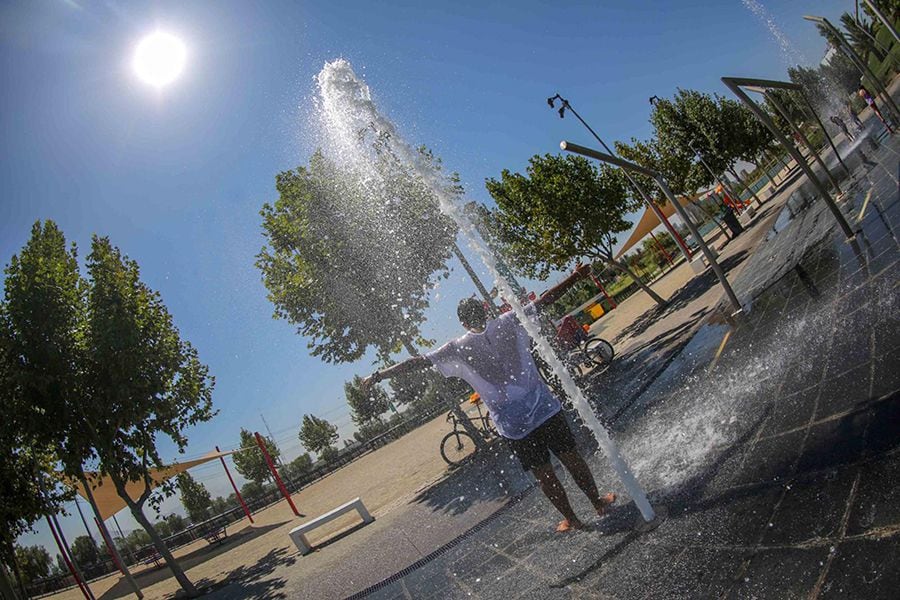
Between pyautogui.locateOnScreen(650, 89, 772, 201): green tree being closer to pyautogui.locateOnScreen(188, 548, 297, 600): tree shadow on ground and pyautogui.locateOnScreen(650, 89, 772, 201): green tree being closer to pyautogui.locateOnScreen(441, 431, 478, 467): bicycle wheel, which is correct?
pyautogui.locateOnScreen(441, 431, 478, 467): bicycle wheel

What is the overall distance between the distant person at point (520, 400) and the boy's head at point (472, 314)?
0.23ft

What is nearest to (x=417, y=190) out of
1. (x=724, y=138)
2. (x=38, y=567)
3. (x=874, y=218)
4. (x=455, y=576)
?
(x=874, y=218)

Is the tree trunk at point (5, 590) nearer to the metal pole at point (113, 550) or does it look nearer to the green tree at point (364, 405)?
the metal pole at point (113, 550)

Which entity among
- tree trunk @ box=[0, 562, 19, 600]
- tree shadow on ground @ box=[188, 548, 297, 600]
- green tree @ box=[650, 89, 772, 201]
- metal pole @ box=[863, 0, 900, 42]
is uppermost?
green tree @ box=[650, 89, 772, 201]

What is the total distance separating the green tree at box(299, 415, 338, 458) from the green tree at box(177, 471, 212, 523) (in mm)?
13720

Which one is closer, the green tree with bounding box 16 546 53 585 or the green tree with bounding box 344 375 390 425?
the green tree with bounding box 16 546 53 585

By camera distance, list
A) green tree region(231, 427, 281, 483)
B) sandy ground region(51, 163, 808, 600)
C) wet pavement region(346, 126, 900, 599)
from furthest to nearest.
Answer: green tree region(231, 427, 281, 483) → sandy ground region(51, 163, 808, 600) → wet pavement region(346, 126, 900, 599)

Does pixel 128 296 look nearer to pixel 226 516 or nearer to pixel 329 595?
pixel 329 595

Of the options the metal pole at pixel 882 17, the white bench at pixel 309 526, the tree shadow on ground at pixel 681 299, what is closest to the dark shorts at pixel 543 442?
the white bench at pixel 309 526

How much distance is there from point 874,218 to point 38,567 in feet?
107

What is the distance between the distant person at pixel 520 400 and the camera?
366 cm

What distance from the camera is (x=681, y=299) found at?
14984 mm

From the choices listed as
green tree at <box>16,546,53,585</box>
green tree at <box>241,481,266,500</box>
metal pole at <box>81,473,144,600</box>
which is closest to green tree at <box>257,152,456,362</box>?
metal pole at <box>81,473,144,600</box>

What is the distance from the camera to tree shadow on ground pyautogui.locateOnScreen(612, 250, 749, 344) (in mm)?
13984
